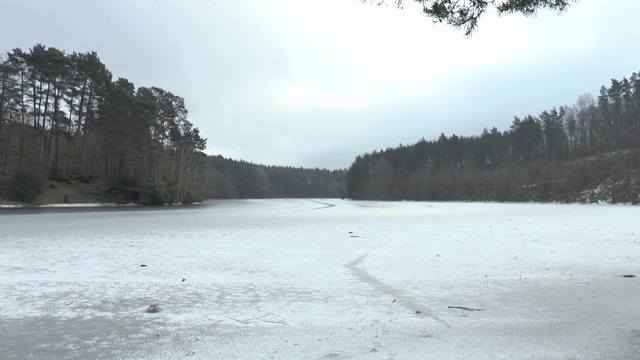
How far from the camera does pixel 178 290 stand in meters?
6.56

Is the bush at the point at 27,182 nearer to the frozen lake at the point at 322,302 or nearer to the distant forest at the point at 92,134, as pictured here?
the distant forest at the point at 92,134

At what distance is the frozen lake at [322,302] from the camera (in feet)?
13.5

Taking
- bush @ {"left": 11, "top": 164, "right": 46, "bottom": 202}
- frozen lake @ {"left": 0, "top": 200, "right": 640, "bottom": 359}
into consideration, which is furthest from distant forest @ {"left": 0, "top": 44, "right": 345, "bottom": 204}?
frozen lake @ {"left": 0, "top": 200, "right": 640, "bottom": 359}

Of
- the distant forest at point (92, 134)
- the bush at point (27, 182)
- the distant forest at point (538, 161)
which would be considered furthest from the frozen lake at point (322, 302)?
the distant forest at point (538, 161)

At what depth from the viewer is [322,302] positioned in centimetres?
580

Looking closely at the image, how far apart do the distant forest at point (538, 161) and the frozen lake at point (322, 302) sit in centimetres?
5159

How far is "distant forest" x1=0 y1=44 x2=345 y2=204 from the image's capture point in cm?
4475

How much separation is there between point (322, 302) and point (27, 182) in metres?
44.7

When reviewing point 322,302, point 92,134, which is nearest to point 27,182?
point 92,134

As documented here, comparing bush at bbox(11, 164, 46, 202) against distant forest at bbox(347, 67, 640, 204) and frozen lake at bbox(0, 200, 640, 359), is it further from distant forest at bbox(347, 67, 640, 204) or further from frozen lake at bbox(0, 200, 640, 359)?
distant forest at bbox(347, 67, 640, 204)

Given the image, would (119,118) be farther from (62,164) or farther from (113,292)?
(113,292)

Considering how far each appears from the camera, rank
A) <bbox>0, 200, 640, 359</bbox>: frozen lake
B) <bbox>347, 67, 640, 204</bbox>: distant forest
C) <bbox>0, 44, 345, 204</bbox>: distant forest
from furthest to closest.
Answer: <bbox>347, 67, 640, 204</bbox>: distant forest, <bbox>0, 44, 345, 204</bbox>: distant forest, <bbox>0, 200, 640, 359</bbox>: frozen lake

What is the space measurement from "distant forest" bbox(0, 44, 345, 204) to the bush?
83mm

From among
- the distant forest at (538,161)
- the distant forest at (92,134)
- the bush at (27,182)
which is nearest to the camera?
the bush at (27,182)
